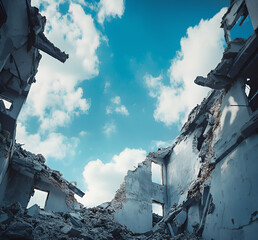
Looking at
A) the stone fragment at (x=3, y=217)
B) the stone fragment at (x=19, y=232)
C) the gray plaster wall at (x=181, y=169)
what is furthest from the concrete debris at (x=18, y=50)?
the gray plaster wall at (x=181, y=169)

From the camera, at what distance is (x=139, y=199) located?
12.7 metres

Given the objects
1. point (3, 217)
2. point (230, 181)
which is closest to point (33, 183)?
point (3, 217)

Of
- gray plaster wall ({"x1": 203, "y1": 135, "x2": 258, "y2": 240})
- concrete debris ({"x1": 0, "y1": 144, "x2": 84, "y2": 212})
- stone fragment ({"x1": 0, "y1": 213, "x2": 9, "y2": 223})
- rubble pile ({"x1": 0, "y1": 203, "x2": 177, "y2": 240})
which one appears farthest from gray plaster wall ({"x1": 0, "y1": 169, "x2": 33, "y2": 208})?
gray plaster wall ({"x1": 203, "y1": 135, "x2": 258, "y2": 240})

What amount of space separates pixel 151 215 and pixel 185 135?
5.51 meters

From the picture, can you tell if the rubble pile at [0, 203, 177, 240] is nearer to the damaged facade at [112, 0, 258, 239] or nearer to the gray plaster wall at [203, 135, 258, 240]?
the damaged facade at [112, 0, 258, 239]

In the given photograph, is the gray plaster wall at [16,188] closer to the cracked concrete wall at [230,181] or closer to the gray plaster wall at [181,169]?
the cracked concrete wall at [230,181]

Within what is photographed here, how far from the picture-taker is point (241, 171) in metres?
5.12

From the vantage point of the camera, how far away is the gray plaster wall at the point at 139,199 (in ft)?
37.0

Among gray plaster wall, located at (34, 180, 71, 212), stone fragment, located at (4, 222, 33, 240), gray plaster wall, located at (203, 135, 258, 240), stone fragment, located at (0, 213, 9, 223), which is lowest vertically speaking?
stone fragment, located at (4, 222, 33, 240)

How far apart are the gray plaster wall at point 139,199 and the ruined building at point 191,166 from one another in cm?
8

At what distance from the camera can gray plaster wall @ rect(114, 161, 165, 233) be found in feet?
37.0

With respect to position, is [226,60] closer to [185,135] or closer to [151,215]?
[185,135]

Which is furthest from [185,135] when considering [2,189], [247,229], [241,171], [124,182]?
[2,189]

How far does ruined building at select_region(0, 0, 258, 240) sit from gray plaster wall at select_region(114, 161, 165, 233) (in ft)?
0.27
